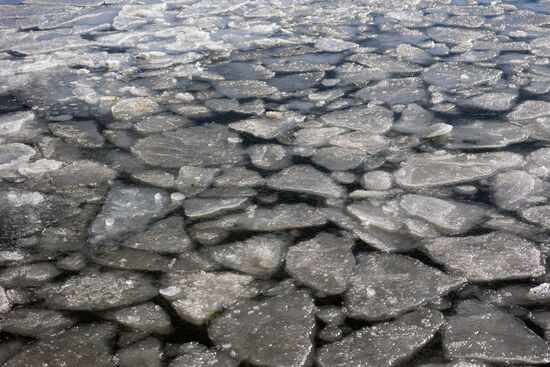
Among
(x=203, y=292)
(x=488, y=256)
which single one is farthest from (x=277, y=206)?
(x=488, y=256)

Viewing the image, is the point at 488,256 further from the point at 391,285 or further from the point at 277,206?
the point at 277,206

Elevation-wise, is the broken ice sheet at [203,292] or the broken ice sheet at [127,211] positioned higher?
the broken ice sheet at [127,211]

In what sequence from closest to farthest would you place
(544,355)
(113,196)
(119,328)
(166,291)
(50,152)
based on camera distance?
(544,355)
(119,328)
(166,291)
(113,196)
(50,152)

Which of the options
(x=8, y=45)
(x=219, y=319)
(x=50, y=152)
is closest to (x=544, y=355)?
(x=219, y=319)

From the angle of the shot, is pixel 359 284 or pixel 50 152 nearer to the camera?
pixel 359 284

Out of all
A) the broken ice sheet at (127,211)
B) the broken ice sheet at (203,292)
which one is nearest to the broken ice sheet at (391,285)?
the broken ice sheet at (203,292)

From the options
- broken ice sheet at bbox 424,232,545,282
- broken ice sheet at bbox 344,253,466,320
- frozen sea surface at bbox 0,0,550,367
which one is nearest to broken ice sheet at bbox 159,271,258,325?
frozen sea surface at bbox 0,0,550,367

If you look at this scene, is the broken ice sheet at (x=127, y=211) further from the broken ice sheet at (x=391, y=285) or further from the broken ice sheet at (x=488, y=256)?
the broken ice sheet at (x=488, y=256)

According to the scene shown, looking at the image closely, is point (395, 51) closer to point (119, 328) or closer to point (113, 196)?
point (113, 196)
